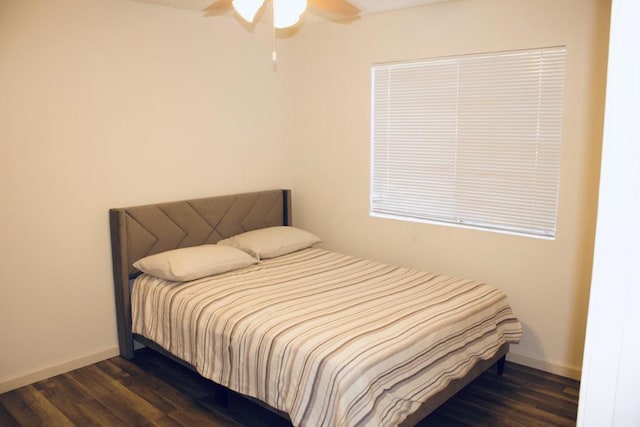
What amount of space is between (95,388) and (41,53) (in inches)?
84.8

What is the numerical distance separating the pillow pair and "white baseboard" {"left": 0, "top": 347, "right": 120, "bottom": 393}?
719mm

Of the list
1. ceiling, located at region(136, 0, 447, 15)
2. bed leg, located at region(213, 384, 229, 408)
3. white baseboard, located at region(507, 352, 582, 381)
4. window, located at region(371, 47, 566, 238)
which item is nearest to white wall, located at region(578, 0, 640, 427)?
bed leg, located at region(213, 384, 229, 408)

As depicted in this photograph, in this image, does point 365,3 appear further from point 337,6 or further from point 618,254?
point 618,254

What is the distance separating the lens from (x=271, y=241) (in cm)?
404

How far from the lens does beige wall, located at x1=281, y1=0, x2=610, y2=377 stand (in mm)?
3115

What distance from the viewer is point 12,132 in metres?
3.08

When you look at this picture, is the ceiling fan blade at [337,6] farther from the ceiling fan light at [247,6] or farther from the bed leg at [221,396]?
the bed leg at [221,396]

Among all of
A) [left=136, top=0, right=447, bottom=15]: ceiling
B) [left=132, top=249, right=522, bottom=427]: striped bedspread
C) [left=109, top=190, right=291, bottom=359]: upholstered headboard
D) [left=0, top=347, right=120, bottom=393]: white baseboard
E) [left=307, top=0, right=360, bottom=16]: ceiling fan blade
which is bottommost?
[left=0, top=347, right=120, bottom=393]: white baseboard

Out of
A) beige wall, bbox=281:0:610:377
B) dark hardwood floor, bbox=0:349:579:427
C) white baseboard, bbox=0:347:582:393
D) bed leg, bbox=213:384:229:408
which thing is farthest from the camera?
white baseboard, bbox=0:347:582:393

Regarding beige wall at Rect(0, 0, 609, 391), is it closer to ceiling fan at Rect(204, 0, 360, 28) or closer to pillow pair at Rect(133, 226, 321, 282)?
pillow pair at Rect(133, 226, 321, 282)

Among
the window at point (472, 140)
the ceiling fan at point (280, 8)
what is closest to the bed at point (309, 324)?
the window at point (472, 140)

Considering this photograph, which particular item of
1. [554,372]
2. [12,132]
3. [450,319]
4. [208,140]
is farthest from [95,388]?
[554,372]

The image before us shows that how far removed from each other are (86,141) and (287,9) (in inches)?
66.3

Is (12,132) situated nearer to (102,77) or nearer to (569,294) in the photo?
(102,77)
